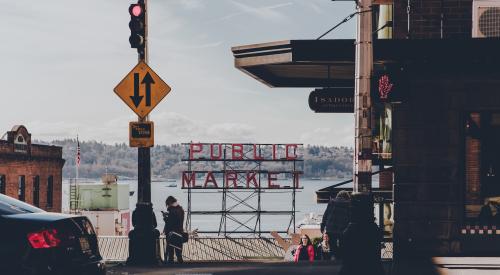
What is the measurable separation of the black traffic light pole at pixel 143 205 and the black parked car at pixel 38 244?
252 inches

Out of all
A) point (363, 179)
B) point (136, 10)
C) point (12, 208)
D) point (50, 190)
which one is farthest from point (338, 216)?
point (50, 190)

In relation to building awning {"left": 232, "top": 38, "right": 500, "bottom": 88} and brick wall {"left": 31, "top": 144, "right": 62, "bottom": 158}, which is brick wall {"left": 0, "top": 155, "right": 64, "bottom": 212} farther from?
building awning {"left": 232, "top": 38, "right": 500, "bottom": 88}

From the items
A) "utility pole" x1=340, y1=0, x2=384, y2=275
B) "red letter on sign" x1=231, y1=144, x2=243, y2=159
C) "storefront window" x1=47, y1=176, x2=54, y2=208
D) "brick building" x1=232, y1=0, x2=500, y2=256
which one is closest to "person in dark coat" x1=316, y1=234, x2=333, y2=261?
"brick building" x1=232, y1=0, x2=500, y2=256

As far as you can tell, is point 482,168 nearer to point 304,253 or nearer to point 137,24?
point 304,253

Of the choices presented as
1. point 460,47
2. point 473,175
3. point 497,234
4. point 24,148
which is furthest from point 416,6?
point 24,148

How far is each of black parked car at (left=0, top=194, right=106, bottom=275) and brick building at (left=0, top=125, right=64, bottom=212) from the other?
57.1 meters

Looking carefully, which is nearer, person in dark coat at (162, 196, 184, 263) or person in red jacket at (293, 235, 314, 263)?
person in dark coat at (162, 196, 184, 263)

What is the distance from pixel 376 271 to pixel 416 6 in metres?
6.79

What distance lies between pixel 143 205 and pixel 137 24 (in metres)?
3.42

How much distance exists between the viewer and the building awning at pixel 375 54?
15469mm

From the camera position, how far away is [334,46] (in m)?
16.3

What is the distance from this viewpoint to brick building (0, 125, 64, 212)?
6488 centimetres

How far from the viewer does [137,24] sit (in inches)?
590

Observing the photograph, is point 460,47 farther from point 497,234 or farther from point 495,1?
point 497,234
